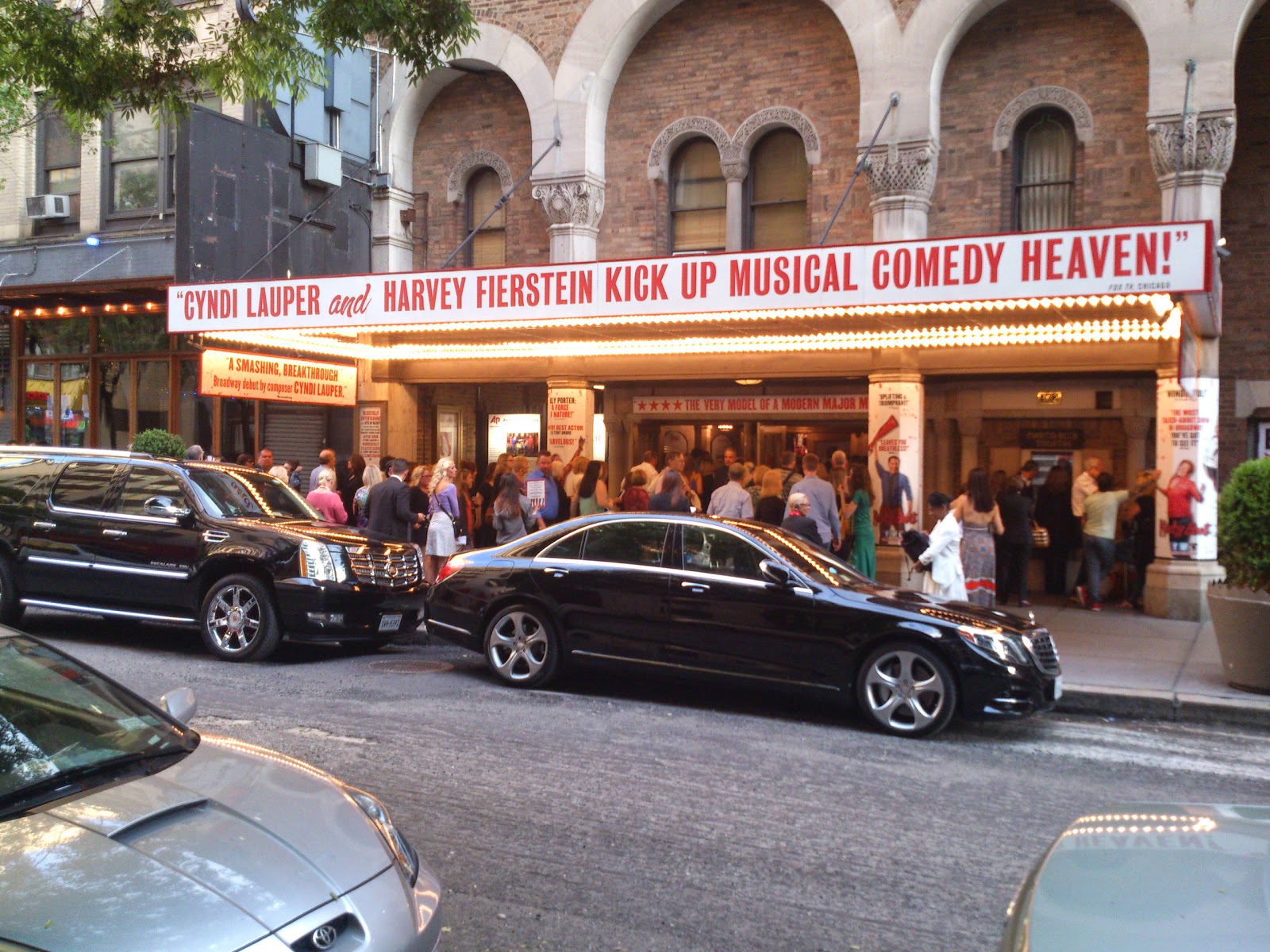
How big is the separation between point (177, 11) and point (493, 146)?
664cm

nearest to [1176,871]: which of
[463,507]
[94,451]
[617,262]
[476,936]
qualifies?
[476,936]

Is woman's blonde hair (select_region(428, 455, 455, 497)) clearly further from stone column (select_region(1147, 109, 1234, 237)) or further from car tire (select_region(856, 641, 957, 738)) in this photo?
stone column (select_region(1147, 109, 1234, 237))

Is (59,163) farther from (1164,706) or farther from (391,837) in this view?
(391,837)

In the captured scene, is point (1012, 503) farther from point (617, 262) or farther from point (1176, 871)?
point (1176, 871)

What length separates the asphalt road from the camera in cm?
472

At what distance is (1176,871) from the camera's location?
2693 mm

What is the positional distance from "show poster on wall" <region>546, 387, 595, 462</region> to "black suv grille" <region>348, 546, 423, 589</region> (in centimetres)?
612

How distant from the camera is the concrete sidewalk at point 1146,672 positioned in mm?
8961

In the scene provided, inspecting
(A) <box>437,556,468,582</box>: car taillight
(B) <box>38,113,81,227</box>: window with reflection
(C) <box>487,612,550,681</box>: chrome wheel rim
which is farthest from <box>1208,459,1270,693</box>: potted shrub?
(B) <box>38,113,81,227</box>: window with reflection

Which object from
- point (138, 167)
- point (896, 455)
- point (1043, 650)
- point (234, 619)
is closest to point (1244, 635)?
point (1043, 650)

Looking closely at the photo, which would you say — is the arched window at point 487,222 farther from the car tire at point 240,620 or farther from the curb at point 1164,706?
the curb at point 1164,706

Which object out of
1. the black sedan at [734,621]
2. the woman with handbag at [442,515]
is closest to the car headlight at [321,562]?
the black sedan at [734,621]

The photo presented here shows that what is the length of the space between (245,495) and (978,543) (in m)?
7.48

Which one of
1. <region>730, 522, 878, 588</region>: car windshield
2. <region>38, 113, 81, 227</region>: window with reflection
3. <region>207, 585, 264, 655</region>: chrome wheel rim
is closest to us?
<region>730, 522, 878, 588</region>: car windshield
